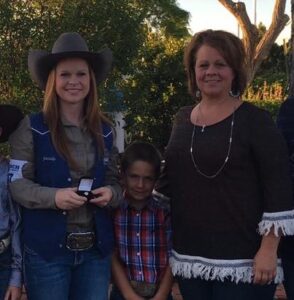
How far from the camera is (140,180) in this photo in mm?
3162

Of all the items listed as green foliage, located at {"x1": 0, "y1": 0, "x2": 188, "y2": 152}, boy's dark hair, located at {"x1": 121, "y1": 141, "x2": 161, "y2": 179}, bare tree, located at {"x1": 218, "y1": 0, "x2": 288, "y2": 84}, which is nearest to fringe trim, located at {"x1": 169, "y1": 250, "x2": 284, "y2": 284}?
boy's dark hair, located at {"x1": 121, "y1": 141, "x2": 161, "y2": 179}

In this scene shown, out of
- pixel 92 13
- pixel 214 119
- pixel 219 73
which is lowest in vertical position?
pixel 214 119

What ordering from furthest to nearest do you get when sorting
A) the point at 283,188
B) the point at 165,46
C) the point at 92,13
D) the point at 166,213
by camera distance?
the point at 165,46 < the point at 92,13 < the point at 166,213 < the point at 283,188

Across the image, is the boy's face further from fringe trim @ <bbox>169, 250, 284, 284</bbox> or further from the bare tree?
the bare tree

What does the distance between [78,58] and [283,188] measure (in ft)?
3.93

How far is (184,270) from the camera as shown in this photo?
2.90 meters

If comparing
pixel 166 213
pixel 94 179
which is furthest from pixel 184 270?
pixel 94 179

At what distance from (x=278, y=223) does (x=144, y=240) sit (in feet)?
2.62

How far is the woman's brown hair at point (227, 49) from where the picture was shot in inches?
110

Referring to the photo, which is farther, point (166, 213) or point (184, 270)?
point (166, 213)

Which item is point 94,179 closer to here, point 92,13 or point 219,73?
point 219,73

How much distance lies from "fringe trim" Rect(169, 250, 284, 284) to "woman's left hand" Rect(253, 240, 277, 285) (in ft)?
0.14

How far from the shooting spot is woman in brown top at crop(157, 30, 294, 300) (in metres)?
2.69

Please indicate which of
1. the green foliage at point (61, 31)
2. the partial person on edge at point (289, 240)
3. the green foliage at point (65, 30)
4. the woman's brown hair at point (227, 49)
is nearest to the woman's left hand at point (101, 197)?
the woman's brown hair at point (227, 49)
